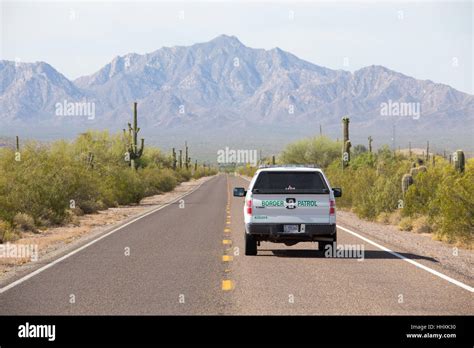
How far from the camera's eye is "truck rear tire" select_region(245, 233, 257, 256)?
16062 mm

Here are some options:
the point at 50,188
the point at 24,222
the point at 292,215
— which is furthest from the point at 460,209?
the point at 50,188

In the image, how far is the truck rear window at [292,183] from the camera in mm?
15859

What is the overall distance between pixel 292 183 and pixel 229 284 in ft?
20.9

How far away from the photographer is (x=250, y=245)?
16172mm

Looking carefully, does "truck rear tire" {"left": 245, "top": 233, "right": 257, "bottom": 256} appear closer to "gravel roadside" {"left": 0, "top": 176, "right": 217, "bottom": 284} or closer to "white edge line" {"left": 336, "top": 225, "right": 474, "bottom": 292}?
"white edge line" {"left": 336, "top": 225, "right": 474, "bottom": 292}

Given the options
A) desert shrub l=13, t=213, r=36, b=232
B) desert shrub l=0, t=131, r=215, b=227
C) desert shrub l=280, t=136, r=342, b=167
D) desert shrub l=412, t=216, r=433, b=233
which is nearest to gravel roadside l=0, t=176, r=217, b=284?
desert shrub l=13, t=213, r=36, b=232

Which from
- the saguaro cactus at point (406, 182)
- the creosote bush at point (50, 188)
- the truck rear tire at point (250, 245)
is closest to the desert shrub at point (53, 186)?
the creosote bush at point (50, 188)

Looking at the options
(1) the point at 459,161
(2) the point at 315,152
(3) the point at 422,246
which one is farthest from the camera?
(2) the point at 315,152

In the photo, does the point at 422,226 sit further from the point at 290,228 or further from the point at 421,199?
the point at 290,228

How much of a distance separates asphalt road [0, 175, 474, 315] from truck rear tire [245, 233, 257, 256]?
0.55ft

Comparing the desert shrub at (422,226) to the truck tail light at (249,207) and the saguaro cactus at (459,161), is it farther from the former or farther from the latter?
the truck tail light at (249,207)

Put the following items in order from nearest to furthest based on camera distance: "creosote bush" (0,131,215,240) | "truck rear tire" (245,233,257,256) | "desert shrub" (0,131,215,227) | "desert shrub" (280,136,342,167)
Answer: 1. "truck rear tire" (245,233,257,256)
2. "creosote bush" (0,131,215,240)
3. "desert shrub" (0,131,215,227)
4. "desert shrub" (280,136,342,167)

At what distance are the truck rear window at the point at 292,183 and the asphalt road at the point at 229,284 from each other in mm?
1429
